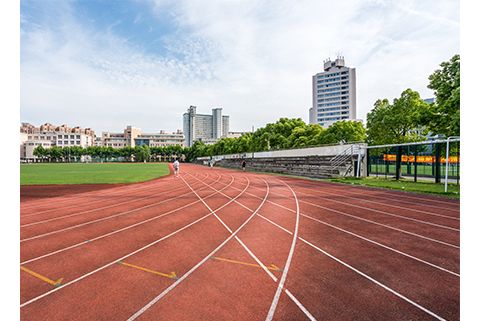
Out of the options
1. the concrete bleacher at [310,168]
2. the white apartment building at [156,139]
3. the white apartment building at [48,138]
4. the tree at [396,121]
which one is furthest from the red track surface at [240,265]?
the white apartment building at [48,138]

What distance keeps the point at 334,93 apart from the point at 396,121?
105484mm

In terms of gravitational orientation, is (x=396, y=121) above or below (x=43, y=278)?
above

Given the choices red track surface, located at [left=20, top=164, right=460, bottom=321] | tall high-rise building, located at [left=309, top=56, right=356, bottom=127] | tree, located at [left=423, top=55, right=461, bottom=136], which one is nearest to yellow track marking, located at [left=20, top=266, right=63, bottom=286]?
red track surface, located at [left=20, top=164, right=460, bottom=321]

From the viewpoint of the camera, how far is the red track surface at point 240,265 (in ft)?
11.0

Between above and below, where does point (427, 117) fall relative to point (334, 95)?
below

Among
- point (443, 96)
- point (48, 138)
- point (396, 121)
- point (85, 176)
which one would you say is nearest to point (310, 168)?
point (396, 121)

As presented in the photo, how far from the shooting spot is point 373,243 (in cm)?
580

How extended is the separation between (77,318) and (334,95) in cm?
13168

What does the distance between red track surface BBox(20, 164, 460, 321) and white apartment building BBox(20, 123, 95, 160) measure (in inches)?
6023

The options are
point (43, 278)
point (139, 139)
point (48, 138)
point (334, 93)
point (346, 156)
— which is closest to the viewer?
point (43, 278)

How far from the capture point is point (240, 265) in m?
4.64

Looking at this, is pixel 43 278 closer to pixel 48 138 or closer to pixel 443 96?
pixel 443 96
